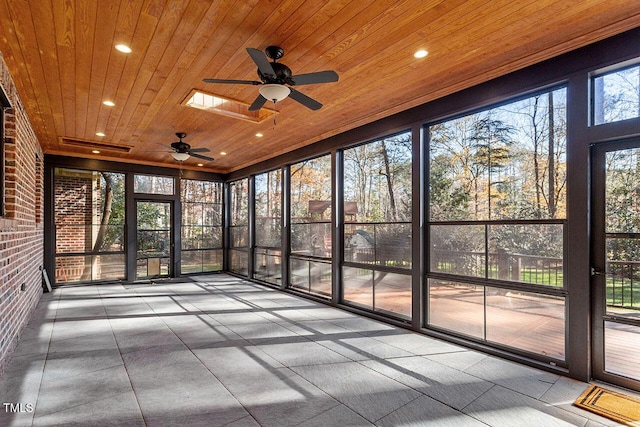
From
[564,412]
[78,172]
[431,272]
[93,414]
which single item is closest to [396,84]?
[431,272]

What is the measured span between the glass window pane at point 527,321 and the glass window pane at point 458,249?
0.33m

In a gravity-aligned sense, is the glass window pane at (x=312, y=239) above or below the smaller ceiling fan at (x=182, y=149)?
below

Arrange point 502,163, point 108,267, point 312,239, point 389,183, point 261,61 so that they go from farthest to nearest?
point 108,267
point 312,239
point 389,183
point 502,163
point 261,61

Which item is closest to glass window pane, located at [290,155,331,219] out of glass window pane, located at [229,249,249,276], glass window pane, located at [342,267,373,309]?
glass window pane, located at [342,267,373,309]

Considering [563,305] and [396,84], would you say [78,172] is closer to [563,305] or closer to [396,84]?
[396,84]

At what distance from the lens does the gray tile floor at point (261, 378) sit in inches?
97.8

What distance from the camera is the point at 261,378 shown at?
10.2ft

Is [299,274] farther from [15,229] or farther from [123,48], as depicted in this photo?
[123,48]

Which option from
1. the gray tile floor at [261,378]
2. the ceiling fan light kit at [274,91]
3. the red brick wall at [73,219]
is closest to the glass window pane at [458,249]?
the gray tile floor at [261,378]

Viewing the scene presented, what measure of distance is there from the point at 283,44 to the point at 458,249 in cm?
300

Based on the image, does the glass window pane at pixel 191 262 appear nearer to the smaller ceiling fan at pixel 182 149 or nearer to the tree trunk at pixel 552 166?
the smaller ceiling fan at pixel 182 149

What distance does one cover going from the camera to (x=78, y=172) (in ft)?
25.5

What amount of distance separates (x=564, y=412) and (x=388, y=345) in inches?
69.5

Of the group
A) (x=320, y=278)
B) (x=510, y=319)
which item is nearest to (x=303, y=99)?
(x=510, y=319)
